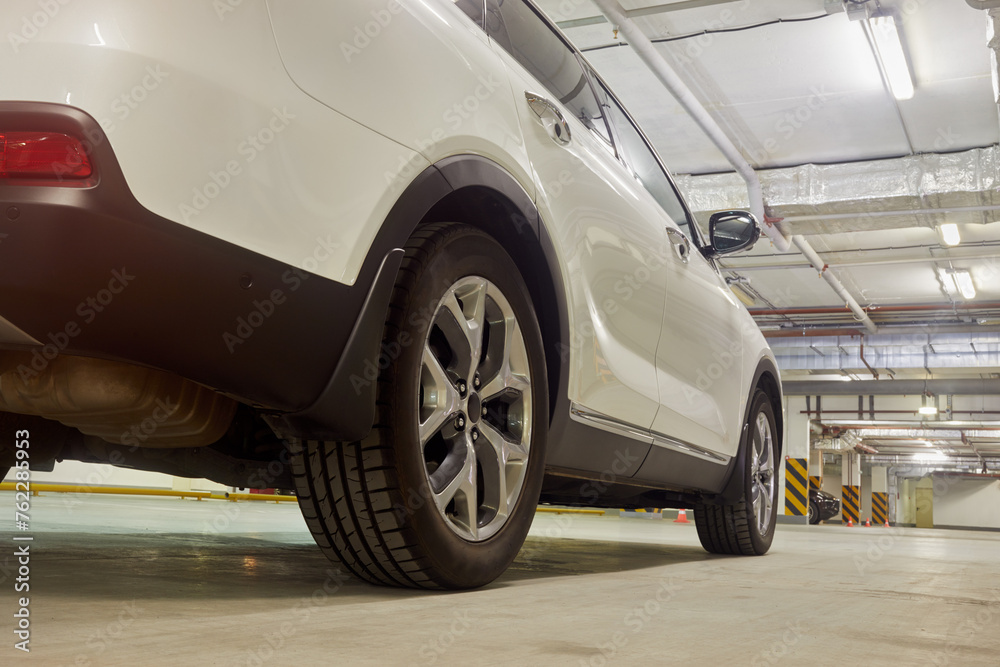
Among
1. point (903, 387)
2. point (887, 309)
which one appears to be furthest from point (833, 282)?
point (903, 387)

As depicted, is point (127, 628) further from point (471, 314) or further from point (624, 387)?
point (624, 387)

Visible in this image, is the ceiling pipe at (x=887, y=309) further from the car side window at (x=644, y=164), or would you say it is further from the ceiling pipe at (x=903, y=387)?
the car side window at (x=644, y=164)

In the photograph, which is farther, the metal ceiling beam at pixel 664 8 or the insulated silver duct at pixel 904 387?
the insulated silver duct at pixel 904 387

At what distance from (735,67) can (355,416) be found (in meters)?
6.38

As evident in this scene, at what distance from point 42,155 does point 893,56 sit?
6450mm

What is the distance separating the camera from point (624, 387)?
255 centimetres

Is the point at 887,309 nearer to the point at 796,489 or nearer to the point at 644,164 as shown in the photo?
the point at 796,489

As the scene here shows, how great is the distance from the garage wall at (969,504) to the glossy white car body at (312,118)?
43.7 m

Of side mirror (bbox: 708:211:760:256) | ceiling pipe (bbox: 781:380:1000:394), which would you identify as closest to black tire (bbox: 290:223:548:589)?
side mirror (bbox: 708:211:760:256)

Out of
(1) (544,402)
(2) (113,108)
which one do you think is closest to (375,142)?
(2) (113,108)

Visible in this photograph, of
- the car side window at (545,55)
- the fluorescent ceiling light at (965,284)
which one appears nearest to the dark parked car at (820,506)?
the fluorescent ceiling light at (965,284)

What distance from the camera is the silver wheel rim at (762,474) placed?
4.13m

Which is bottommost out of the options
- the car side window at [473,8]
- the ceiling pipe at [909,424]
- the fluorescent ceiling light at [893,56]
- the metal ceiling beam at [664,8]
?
the car side window at [473,8]

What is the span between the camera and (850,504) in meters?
31.3
